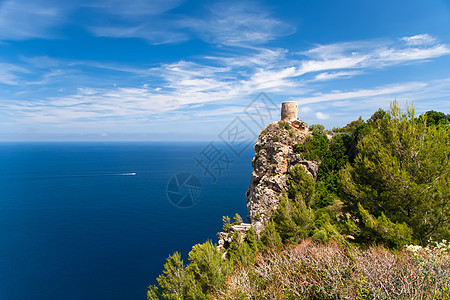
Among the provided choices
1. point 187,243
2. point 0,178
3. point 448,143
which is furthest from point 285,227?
point 0,178

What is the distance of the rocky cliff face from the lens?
1201 inches

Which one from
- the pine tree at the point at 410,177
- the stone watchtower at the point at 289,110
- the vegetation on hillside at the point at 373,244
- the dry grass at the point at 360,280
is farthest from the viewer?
the stone watchtower at the point at 289,110

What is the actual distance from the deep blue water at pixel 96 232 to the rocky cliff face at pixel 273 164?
71.5ft

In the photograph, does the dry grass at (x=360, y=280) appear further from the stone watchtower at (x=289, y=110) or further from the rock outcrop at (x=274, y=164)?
the stone watchtower at (x=289, y=110)

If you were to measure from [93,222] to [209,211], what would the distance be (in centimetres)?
3028

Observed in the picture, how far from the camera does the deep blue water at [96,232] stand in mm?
35750

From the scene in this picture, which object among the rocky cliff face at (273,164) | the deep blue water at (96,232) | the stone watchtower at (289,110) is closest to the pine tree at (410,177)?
the rocky cliff face at (273,164)

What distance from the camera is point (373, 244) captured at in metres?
12.4

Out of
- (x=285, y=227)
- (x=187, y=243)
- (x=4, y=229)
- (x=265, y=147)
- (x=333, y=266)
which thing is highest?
(x=265, y=147)

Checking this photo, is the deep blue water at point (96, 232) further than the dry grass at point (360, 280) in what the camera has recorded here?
Yes

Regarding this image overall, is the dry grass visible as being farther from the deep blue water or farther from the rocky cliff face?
the deep blue water

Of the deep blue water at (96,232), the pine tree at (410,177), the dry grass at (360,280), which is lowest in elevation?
the deep blue water at (96,232)

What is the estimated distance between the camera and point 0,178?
10269 cm

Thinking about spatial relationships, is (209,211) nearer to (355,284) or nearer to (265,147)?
(265,147)
